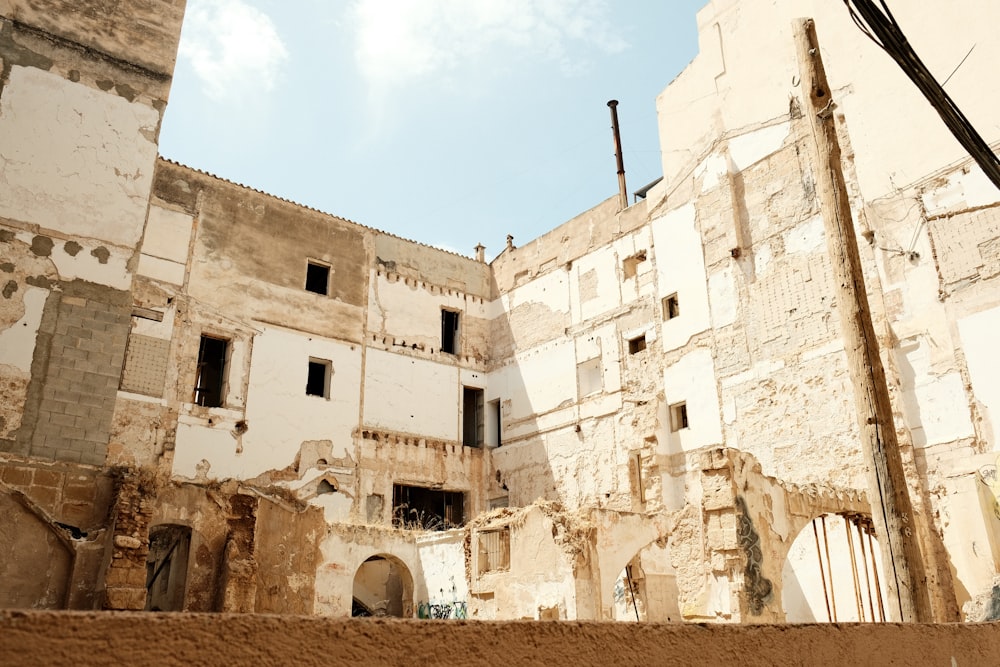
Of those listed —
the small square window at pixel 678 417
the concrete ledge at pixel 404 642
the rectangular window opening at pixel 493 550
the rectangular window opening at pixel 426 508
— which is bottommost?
the concrete ledge at pixel 404 642

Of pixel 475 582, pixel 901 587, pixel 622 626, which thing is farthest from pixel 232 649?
pixel 475 582

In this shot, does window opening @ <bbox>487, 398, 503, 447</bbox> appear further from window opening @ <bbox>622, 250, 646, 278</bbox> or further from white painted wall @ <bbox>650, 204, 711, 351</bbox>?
white painted wall @ <bbox>650, 204, 711, 351</bbox>

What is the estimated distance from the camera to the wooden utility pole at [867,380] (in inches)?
259

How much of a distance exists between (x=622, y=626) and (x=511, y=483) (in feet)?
60.1

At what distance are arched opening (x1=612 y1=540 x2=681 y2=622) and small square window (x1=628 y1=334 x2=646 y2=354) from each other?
4702 mm

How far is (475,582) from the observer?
14852 mm

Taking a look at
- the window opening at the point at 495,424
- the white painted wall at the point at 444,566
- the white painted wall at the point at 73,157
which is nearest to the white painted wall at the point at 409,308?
the window opening at the point at 495,424

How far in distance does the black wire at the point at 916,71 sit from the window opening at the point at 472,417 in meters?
16.7

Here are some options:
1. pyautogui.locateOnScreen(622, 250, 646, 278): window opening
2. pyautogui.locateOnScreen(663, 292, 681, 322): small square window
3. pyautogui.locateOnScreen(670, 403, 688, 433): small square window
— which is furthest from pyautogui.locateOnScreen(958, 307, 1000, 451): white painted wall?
pyautogui.locateOnScreen(622, 250, 646, 278): window opening

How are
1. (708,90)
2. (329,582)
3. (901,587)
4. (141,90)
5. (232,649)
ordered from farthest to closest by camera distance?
(708,90)
(329,582)
(141,90)
(901,587)
(232,649)

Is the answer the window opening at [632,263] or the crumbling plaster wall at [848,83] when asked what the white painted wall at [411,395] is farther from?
the crumbling plaster wall at [848,83]

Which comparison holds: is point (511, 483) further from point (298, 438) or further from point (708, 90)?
point (708, 90)

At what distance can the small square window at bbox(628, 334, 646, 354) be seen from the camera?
1870 cm

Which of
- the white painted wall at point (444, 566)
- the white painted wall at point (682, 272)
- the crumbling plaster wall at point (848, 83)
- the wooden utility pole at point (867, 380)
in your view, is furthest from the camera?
the white painted wall at point (682, 272)
